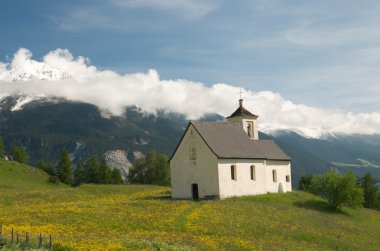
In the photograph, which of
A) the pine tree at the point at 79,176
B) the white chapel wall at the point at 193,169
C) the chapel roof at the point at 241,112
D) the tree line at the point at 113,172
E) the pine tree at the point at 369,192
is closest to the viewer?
the white chapel wall at the point at 193,169

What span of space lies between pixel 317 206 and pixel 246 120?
1952 cm

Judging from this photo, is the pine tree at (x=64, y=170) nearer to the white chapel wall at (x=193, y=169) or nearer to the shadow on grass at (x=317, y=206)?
Answer: the white chapel wall at (x=193, y=169)

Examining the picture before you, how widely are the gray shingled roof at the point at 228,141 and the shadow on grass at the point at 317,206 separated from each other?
8665 millimetres

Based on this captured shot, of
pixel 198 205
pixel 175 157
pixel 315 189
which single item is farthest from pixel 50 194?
pixel 315 189

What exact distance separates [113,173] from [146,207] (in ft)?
316

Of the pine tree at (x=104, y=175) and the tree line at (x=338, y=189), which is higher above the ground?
the pine tree at (x=104, y=175)

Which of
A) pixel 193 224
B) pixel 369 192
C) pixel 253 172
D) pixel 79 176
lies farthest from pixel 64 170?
pixel 193 224

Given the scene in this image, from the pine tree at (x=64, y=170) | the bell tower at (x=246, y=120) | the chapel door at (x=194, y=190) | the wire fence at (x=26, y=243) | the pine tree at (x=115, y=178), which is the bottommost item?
the wire fence at (x=26, y=243)

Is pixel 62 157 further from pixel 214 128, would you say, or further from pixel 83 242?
pixel 83 242

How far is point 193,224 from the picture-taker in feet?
140

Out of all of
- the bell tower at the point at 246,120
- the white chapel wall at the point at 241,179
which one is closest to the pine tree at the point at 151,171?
the bell tower at the point at 246,120

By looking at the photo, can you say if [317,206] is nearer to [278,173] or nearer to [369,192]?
[278,173]

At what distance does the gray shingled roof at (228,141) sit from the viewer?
216 feet

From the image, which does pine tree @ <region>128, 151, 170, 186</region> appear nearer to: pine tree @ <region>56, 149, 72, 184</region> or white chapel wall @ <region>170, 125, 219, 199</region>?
pine tree @ <region>56, 149, 72, 184</region>
